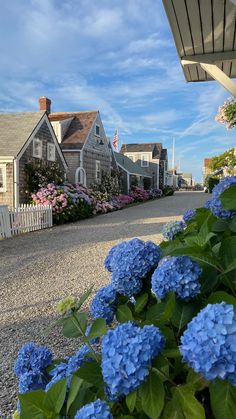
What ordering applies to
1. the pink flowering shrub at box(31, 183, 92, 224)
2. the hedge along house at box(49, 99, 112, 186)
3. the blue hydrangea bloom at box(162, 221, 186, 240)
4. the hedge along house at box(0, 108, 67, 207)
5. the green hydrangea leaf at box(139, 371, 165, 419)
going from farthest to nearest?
the hedge along house at box(49, 99, 112, 186)
the hedge along house at box(0, 108, 67, 207)
the pink flowering shrub at box(31, 183, 92, 224)
the blue hydrangea bloom at box(162, 221, 186, 240)
the green hydrangea leaf at box(139, 371, 165, 419)

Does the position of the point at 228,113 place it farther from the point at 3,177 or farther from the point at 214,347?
the point at 3,177

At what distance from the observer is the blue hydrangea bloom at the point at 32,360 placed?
4.77ft

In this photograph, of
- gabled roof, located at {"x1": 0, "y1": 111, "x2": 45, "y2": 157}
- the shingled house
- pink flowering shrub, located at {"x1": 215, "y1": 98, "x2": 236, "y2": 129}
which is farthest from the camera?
the shingled house

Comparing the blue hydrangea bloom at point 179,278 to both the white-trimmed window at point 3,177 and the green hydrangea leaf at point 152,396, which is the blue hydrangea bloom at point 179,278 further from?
the white-trimmed window at point 3,177

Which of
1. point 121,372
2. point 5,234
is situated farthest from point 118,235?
point 121,372

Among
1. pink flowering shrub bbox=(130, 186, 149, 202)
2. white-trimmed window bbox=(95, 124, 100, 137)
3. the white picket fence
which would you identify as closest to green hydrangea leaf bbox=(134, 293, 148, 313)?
the white picket fence

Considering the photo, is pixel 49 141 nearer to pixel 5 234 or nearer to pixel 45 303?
pixel 5 234

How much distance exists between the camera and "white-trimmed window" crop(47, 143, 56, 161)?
1895cm

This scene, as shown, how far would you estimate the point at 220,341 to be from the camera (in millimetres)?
765

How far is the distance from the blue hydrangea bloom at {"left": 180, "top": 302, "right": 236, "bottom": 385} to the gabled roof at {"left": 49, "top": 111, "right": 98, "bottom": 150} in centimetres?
2246

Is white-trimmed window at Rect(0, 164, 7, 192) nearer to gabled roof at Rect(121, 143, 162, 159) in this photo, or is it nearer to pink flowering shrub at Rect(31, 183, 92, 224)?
pink flowering shrub at Rect(31, 183, 92, 224)

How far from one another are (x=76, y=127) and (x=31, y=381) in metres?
24.0

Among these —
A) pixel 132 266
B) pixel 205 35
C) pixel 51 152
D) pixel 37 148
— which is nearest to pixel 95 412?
pixel 132 266

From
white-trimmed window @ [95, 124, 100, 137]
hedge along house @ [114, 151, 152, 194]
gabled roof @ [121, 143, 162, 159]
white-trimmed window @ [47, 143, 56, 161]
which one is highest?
gabled roof @ [121, 143, 162, 159]
